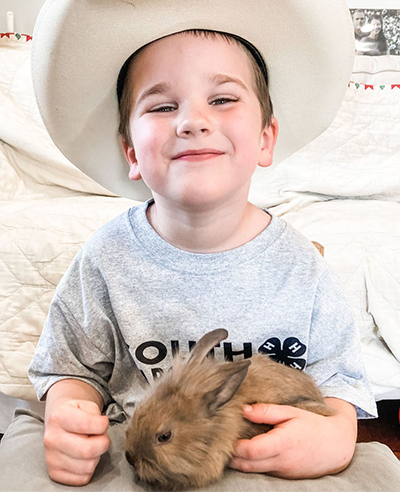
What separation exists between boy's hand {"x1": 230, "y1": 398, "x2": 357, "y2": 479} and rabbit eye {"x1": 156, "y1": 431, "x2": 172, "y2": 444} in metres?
0.10

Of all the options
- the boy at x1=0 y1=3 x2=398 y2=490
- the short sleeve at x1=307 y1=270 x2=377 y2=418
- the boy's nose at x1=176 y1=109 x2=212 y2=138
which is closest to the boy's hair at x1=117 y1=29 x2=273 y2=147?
the boy at x1=0 y1=3 x2=398 y2=490

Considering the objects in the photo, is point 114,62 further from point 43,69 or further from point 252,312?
point 252,312

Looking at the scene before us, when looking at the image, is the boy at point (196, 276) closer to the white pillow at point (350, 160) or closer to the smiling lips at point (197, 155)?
the smiling lips at point (197, 155)

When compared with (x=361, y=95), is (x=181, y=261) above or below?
below

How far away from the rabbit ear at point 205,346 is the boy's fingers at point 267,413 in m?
0.08

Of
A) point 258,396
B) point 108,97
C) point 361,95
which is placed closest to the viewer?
point 258,396

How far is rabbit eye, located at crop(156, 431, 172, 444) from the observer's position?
1.93 ft

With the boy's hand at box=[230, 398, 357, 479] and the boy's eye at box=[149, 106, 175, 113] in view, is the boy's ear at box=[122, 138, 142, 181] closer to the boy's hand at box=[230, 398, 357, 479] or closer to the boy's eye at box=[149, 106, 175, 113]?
the boy's eye at box=[149, 106, 175, 113]

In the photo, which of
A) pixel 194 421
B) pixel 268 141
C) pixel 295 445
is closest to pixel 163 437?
pixel 194 421

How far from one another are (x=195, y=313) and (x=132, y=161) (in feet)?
0.97

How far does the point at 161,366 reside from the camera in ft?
2.71

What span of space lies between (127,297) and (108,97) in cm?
34

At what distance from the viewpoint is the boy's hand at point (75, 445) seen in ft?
2.11

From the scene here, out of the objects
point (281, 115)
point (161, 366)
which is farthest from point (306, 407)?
point (281, 115)
